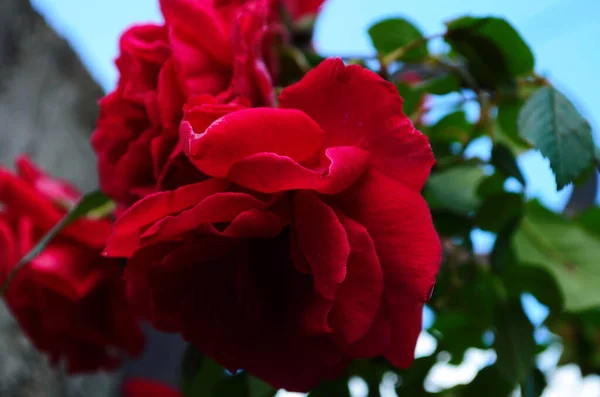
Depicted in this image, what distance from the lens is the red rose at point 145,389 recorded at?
0.58 m

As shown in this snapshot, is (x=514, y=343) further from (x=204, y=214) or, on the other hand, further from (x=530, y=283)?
(x=204, y=214)

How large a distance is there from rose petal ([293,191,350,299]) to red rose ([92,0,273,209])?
5 cm

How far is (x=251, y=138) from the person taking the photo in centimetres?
15

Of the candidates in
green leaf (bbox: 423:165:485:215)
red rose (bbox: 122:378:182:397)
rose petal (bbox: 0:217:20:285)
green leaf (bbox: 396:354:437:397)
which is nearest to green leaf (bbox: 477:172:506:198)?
green leaf (bbox: 423:165:485:215)

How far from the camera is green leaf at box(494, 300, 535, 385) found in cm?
27

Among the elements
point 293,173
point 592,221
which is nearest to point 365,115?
point 293,173

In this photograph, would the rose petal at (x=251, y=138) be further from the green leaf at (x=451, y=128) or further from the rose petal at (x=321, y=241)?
the green leaf at (x=451, y=128)

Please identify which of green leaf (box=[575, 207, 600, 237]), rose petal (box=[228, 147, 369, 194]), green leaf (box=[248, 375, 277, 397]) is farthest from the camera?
green leaf (box=[575, 207, 600, 237])

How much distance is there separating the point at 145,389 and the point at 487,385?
0.42 metres

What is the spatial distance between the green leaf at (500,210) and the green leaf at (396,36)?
79 millimetres

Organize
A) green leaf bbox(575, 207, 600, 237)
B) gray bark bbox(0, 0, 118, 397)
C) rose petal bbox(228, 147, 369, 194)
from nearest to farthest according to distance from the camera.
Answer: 1. rose petal bbox(228, 147, 369, 194)
2. green leaf bbox(575, 207, 600, 237)
3. gray bark bbox(0, 0, 118, 397)

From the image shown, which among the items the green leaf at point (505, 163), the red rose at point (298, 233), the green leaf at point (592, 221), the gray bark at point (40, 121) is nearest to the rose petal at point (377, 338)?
the red rose at point (298, 233)

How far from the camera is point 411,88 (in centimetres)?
28

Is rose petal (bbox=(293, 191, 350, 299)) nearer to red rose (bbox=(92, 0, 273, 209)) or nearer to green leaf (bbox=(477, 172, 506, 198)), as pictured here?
red rose (bbox=(92, 0, 273, 209))
